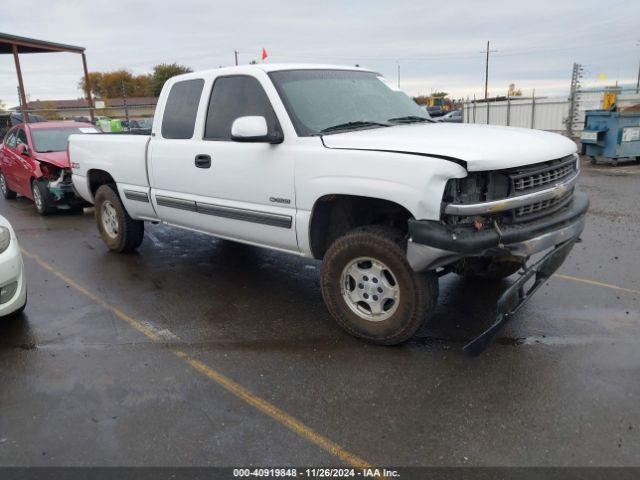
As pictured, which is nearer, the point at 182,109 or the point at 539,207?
the point at 539,207

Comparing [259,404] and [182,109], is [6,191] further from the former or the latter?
[259,404]

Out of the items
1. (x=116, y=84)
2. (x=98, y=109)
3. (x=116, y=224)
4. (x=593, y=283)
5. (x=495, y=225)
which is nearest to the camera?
(x=495, y=225)

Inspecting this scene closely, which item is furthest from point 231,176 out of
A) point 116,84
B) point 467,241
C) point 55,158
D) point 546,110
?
point 116,84

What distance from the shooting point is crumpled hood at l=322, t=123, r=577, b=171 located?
333cm

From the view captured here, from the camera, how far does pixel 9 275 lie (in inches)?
166

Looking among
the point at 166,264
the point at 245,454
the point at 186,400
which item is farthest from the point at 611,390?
the point at 166,264

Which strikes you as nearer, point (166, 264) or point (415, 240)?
point (415, 240)

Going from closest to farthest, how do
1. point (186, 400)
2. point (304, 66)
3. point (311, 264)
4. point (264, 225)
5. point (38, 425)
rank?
point (38, 425) → point (186, 400) → point (264, 225) → point (304, 66) → point (311, 264)

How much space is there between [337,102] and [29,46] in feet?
73.9

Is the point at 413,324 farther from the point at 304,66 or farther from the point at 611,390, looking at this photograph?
the point at 304,66

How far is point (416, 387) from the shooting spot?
343cm

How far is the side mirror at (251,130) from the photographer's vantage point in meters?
4.05

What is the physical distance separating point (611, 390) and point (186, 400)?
8.57 ft

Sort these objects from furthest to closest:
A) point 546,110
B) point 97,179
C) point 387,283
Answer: point 546,110 < point 97,179 < point 387,283
